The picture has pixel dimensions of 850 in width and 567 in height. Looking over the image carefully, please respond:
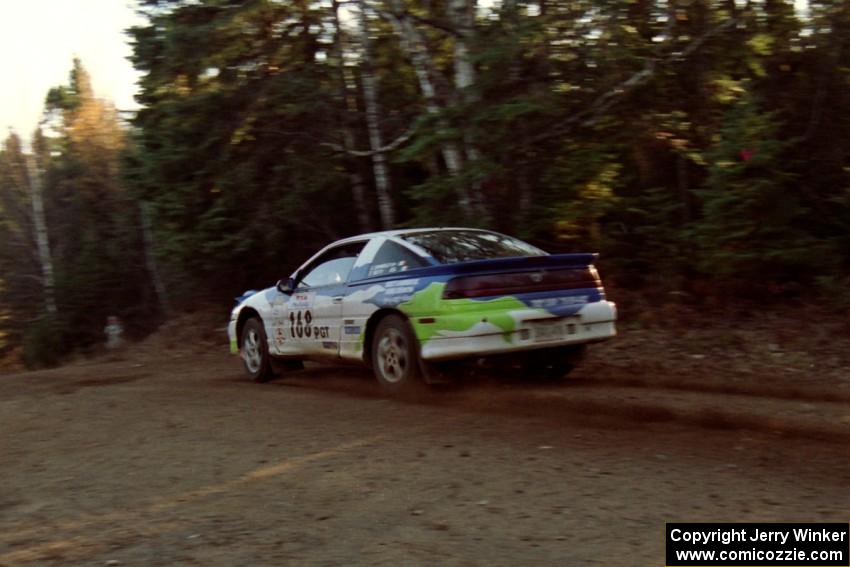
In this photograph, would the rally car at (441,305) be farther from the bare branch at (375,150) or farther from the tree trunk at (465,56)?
the bare branch at (375,150)

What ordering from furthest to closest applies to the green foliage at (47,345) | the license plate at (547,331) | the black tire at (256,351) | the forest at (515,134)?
the green foliage at (47,345) < the forest at (515,134) < the black tire at (256,351) < the license plate at (547,331)

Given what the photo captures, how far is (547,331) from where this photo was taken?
7918 millimetres

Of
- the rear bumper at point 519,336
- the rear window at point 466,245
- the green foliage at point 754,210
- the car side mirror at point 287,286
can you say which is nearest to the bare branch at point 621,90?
the green foliage at point 754,210

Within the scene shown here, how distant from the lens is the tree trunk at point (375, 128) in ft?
50.0

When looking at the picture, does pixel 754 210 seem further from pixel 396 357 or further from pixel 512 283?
pixel 396 357

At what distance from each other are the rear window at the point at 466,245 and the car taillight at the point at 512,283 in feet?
1.33

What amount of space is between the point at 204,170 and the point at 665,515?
12891 millimetres

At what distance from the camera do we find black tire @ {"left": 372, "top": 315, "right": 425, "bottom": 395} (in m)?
8.09

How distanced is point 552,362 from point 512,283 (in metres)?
1.40

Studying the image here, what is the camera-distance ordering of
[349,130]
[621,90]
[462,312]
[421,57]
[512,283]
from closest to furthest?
[462,312], [512,283], [621,90], [421,57], [349,130]

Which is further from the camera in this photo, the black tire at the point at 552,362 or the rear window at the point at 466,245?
the black tire at the point at 552,362

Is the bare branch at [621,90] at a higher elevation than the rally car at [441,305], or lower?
higher

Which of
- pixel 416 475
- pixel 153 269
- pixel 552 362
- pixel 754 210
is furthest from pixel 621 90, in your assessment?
pixel 153 269

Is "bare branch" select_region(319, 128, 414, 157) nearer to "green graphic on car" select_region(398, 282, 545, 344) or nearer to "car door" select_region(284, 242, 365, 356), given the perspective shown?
"car door" select_region(284, 242, 365, 356)
